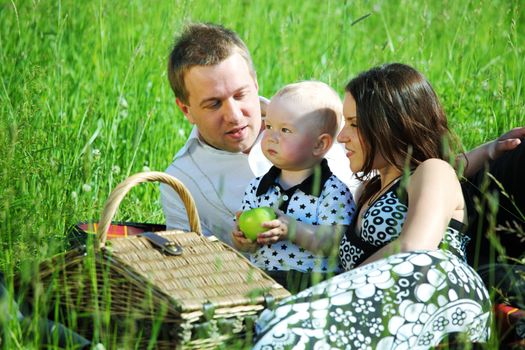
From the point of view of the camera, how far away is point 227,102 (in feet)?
13.7

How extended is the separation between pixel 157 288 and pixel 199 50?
5.57 feet

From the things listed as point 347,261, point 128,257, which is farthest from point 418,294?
point 128,257

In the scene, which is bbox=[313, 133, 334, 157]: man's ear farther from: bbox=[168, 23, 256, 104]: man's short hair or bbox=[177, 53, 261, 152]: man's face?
bbox=[168, 23, 256, 104]: man's short hair

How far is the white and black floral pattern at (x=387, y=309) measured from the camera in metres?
2.76

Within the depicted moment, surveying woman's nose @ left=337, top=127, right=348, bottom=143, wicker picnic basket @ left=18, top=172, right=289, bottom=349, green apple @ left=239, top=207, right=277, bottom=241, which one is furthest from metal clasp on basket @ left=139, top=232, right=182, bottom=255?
woman's nose @ left=337, top=127, right=348, bottom=143

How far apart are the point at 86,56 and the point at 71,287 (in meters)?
3.26

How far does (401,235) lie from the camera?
10.2 feet

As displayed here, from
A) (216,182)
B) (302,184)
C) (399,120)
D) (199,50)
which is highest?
(199,50)

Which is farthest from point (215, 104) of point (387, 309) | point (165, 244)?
point (387, 309)

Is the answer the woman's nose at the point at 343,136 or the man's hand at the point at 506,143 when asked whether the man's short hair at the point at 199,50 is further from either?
the man's hand at the point at 506,143

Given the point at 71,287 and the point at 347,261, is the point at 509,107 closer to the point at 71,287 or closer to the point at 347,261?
the point at 347,261

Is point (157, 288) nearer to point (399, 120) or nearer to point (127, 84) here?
point (399, 120)

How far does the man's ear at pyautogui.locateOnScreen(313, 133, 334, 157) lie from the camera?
12.0 feet

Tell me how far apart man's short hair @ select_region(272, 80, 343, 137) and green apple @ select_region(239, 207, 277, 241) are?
0.39 meters
